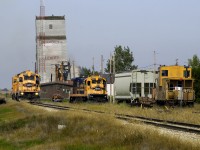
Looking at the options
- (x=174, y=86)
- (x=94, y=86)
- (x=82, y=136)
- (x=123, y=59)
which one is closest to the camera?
(x=82, y=136)

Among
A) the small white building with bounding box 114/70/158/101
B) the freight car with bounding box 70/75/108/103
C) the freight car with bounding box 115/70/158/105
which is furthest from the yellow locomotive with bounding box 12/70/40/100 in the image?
the small white building with bounding box 114/70/158/101

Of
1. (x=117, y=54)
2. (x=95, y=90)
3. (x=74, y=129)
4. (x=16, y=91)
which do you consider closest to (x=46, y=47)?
(x=117, y=54)

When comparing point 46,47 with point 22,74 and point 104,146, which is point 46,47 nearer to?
point 22,74

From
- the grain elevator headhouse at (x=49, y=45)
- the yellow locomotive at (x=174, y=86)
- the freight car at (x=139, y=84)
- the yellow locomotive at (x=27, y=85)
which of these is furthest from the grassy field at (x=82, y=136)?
the grain elevator headhouse at (x=49, y=45)

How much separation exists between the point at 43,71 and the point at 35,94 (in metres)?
55.2

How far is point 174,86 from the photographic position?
37375mm

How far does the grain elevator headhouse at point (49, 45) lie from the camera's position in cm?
11194

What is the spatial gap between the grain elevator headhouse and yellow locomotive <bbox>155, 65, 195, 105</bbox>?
72.6m

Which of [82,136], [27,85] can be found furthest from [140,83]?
[82,136]

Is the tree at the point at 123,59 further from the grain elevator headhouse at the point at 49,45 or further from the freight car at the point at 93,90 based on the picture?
the freight car at the point at 93,90

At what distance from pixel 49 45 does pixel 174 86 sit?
7975 cm

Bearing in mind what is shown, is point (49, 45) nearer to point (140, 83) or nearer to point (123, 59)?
point (123, 59)

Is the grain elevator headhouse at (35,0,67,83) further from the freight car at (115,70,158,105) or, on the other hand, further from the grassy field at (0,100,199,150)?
the grassy field at (0,100,199,150)

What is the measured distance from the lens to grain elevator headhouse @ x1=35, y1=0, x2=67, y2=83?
11194 cm
